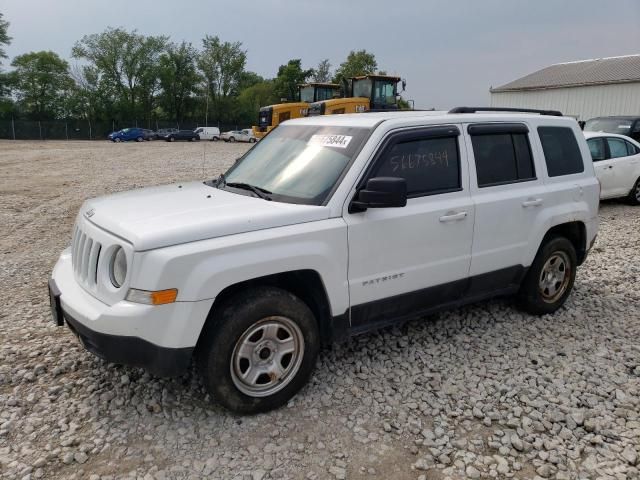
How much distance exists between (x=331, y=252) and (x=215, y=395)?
1.16 metres

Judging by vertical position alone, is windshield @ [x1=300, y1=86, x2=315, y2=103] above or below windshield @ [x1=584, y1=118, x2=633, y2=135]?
above

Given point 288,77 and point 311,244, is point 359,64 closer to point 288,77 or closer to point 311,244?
point 288,77

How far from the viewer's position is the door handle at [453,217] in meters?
4.04

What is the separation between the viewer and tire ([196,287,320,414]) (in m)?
3.22

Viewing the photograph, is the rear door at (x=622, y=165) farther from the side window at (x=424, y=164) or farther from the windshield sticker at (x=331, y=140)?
the windshield sticker at (x=331, y=140)

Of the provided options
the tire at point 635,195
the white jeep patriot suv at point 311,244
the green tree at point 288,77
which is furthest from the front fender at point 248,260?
the green tree at point 288,77

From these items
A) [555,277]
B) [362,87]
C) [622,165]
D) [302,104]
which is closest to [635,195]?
[622,165]

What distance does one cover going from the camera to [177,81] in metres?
73.6

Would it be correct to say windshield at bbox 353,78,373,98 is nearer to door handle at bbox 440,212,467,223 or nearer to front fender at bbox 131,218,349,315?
door handle at bbox 440,212,467,223

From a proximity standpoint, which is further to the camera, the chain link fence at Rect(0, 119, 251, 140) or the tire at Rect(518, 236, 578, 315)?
the chain link fence at Rect(0, 119, 251, 140)

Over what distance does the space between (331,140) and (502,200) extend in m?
1.54

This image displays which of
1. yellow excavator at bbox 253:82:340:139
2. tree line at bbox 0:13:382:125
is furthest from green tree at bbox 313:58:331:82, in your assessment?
yellow excavator at bbox 253:82:340:139

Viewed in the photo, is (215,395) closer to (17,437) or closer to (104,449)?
(104,449)

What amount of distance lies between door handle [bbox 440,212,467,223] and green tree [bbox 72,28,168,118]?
2867 inches
